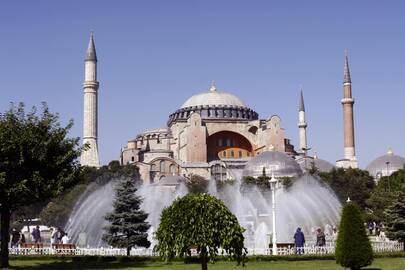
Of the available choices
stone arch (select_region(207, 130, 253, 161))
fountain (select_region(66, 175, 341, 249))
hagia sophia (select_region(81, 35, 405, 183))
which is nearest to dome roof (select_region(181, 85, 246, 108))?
hagia sophia (select_region(81, 35, 405, 183))

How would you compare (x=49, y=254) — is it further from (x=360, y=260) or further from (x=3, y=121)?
(x=360, y=260)

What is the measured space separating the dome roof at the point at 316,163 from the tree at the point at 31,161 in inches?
2141

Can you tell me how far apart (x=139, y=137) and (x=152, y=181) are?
16977 millimetres

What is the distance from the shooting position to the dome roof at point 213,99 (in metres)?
81.0

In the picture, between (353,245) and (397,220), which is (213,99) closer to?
(397,220)

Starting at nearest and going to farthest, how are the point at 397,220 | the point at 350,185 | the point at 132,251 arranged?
the point at 132,251 < the point at 397,220 < the point at 350,185

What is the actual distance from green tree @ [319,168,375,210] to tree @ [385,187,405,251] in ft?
90.4

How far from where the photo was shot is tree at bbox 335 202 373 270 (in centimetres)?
1330

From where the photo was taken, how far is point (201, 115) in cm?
7925

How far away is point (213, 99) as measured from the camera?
267 feet

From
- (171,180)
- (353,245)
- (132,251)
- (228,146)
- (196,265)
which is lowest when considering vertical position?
(196,265)

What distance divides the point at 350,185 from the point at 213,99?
3158 cm

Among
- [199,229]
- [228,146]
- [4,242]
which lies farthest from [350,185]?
[199,229]

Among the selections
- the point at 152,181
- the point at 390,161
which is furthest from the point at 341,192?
the point at 390,161
